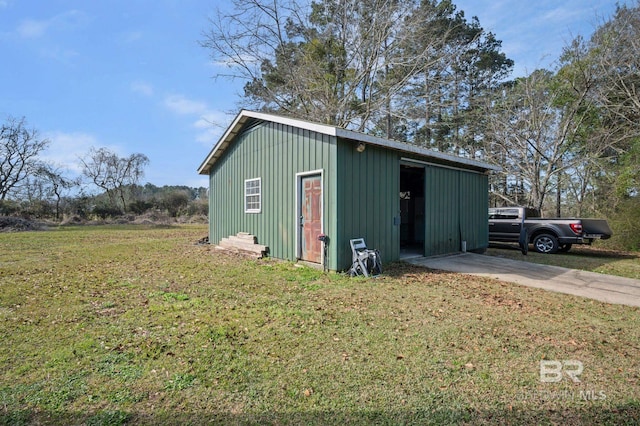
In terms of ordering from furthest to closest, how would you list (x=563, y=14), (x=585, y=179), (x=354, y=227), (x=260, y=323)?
(x=585, y=179) < (x=563, y=14) < (x=354, y=227) < (x=260, y=323)

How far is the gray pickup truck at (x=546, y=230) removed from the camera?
9.95 meters

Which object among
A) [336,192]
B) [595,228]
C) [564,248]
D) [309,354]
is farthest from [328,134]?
[564,248]

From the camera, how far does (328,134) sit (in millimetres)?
6465

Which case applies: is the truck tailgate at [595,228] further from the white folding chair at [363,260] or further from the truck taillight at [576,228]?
the white folding chair at [363,260]

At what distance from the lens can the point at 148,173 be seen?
33.2m

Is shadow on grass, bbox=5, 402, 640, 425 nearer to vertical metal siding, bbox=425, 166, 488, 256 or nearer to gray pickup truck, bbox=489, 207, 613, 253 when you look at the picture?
vertical metal siding, bbox=425, 166, 488, 256

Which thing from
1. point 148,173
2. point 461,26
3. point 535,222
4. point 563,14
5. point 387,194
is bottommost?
point 535,222

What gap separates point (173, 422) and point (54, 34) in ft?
37.7

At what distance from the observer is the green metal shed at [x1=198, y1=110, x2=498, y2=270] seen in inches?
263

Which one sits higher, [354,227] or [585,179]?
[585,179]

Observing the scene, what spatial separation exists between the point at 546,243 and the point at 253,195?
969 cm

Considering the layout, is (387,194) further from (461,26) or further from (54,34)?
(461,26)

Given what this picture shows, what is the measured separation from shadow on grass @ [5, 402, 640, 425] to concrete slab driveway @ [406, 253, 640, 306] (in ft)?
12.5

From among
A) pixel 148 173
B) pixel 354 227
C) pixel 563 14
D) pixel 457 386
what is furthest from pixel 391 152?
pixel 148 173
